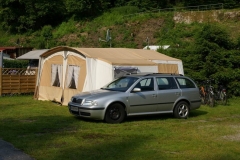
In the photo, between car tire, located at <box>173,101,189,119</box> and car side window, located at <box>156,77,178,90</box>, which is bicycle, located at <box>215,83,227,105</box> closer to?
car tire, located at <box>173,101,189,119</box>

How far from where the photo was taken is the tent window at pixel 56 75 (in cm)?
1978

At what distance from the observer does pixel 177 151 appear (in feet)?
31.3

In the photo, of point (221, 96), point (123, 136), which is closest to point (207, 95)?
point (221, 96)

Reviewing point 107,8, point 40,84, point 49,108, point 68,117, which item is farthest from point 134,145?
point 107,8

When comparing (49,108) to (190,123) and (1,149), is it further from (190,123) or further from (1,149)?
(1,149)

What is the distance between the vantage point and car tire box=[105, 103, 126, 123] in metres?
13.5

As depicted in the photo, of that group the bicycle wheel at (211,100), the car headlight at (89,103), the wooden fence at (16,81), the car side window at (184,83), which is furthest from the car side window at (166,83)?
the wooden fence at (16,81)

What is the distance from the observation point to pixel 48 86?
20.7m

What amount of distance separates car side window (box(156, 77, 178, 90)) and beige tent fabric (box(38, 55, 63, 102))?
A: 605 cm

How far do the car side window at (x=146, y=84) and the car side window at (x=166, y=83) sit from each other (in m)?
0.30

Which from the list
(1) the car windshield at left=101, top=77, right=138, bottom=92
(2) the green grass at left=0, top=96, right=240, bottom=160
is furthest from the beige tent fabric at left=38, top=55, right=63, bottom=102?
(1) the car windshield at left=101, top=77, right=138, bottom=92

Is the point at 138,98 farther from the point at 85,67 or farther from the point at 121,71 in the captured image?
the point at 85,67

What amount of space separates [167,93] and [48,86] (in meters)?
7.88

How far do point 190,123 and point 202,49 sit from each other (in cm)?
939
